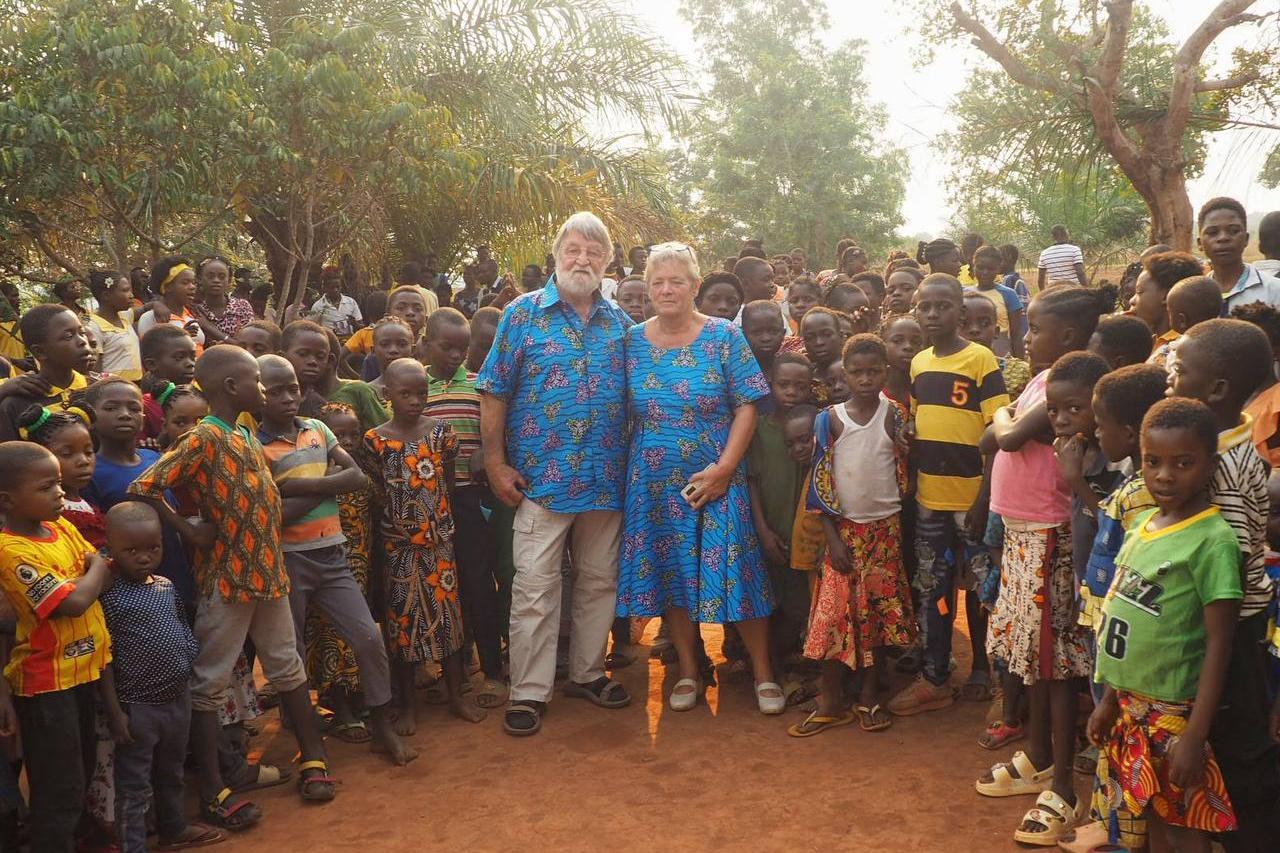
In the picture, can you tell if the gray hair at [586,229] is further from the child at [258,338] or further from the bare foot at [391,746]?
the bare foot at [391,746]

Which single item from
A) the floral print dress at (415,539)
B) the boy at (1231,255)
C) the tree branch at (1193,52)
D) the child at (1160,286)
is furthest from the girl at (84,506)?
the tree branch at (1193,52)

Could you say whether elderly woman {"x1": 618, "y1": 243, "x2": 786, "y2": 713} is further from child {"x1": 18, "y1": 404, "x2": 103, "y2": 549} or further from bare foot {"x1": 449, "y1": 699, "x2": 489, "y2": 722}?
child {"x1": 18, "y1": 404, "x2": 103, "y2": 549}

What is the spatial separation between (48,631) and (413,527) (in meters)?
1.49

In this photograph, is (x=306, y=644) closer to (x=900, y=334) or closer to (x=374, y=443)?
(x=374, y=443)

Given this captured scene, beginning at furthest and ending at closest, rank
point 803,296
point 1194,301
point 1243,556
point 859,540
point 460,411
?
point 803,296 < point 460,411 < point 859,540 < point 1194,301 < point 1243,556

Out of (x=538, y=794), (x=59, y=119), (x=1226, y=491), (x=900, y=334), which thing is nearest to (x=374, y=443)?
(x=538, y=794)

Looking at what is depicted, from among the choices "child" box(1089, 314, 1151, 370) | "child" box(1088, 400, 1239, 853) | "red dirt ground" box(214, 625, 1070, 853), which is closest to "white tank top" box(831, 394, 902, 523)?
"red dirt ground" box(214, 625, 1070, 853)

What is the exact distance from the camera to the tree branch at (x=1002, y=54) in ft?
31.4

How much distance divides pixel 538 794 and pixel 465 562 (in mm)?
1223

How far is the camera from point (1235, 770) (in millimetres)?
2533

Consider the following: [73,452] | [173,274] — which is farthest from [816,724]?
[173,274]

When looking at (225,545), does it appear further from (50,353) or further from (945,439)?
(945,439)

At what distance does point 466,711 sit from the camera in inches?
173

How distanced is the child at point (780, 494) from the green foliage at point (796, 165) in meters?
21.4
